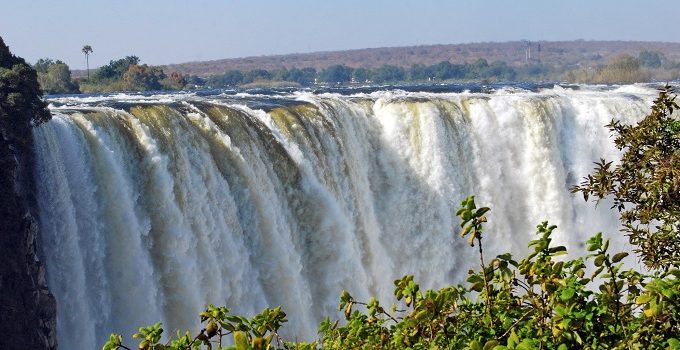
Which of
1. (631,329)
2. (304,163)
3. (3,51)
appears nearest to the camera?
(631,329)

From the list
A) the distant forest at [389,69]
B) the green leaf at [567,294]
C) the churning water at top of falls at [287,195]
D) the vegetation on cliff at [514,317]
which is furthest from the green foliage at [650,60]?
the green leaf at [567,294]

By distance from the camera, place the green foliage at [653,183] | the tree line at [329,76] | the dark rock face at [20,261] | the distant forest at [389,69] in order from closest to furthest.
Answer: the green foliage at [653,183], the dark rock face at [20,261], the tree line at [329,76], the distant forest at [389,69]

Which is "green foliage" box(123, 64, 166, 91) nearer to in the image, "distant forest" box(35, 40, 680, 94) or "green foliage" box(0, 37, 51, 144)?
"distant forest" box(35, 40, 680, 94)

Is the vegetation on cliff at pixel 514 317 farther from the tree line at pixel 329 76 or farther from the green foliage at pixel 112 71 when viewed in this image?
the green foliage at pixel 112 71

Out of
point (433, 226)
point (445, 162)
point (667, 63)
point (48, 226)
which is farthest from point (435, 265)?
point (667, 63)

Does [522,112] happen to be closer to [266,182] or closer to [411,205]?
[411,205]

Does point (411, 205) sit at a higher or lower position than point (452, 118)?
lower

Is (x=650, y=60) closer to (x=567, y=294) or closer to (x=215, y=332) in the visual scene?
(x=567, y=294)
